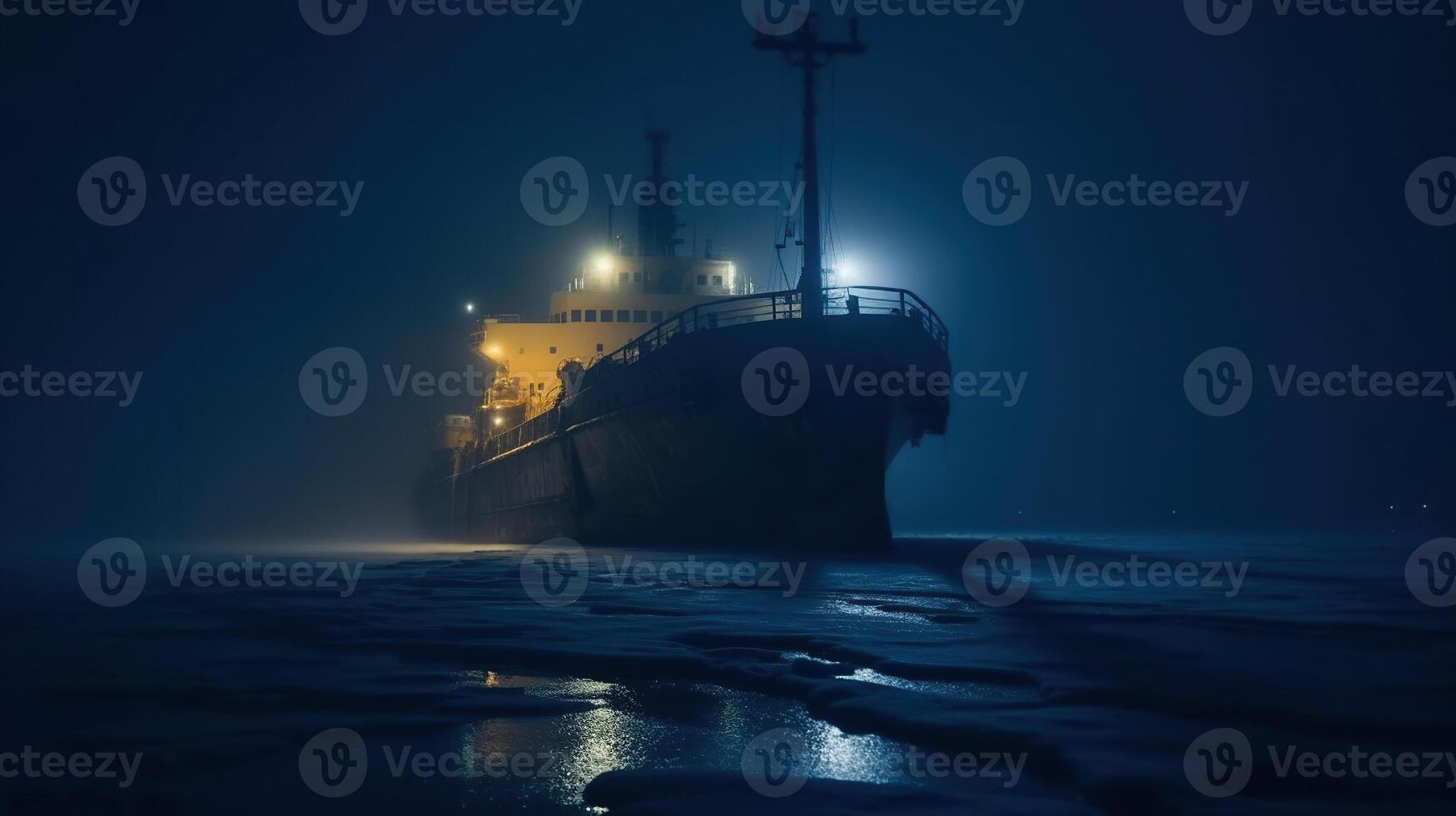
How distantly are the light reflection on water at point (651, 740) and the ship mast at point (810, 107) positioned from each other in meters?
16.5

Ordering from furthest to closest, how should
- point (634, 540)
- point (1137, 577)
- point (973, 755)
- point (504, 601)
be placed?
point (634, 540)
point (1137, 577)
point (504, 601)
point (973, 755)

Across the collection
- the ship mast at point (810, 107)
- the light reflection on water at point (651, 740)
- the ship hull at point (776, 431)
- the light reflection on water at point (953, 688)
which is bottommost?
the light reflection on water at point (953, 688)

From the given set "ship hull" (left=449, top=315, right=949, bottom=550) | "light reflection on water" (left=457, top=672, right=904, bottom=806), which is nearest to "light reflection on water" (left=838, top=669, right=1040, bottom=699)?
"light reflection on water" (left=457, top=672, right=904, bottom=806)

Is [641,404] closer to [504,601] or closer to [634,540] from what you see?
[634,540]

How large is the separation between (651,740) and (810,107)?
20.3 metres

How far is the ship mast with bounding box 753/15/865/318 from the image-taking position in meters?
20.9

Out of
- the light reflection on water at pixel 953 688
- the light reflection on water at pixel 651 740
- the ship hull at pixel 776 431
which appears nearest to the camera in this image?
the light reflection on water at pixel 651 740

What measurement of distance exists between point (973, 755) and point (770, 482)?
50.6 ft

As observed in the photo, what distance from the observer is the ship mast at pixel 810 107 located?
2089 centimetres

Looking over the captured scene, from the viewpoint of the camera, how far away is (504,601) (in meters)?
9.37

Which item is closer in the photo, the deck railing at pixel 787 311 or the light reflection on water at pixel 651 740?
the light reflection on water at pixel 651 740

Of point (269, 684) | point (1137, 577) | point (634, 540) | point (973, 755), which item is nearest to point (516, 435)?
point (634, 540)

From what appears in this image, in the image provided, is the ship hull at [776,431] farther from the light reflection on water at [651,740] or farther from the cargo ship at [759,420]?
the light reflection on water at [651,740]

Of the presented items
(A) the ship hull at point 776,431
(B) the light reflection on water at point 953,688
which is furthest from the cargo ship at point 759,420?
(B) the light reflection on water at point 953,688
